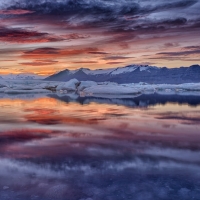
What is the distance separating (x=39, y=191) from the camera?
403 cm

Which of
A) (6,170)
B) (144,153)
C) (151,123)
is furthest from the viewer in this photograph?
(151,123)

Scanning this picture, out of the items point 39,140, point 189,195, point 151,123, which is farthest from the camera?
point 151,123

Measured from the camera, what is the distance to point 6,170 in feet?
16.1

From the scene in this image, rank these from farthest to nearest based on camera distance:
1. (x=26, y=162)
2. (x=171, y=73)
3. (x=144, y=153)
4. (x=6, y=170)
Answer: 1. (x=171, y=73)
2. (x=144, y=153)
3. (x=26, y=162)
4. (x=6, y=170)

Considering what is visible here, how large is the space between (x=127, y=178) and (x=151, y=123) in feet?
17.5

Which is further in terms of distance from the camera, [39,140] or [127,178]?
[39,140]

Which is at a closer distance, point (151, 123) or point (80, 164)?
point (80, 164)

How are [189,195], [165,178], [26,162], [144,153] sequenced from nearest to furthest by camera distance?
[189,195] < [165,178] < [26,162] < [144,153]

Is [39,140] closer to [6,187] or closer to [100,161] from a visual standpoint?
[100,161]

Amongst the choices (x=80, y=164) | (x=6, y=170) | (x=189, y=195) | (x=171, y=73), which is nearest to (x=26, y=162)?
(x=6, y=170)

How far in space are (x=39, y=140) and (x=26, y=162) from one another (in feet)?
5.93

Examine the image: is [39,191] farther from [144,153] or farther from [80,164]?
[144,153]

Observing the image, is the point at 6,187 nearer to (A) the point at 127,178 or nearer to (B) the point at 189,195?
(A) the point at 127,178

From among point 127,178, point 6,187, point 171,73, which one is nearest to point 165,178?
point 127,178
